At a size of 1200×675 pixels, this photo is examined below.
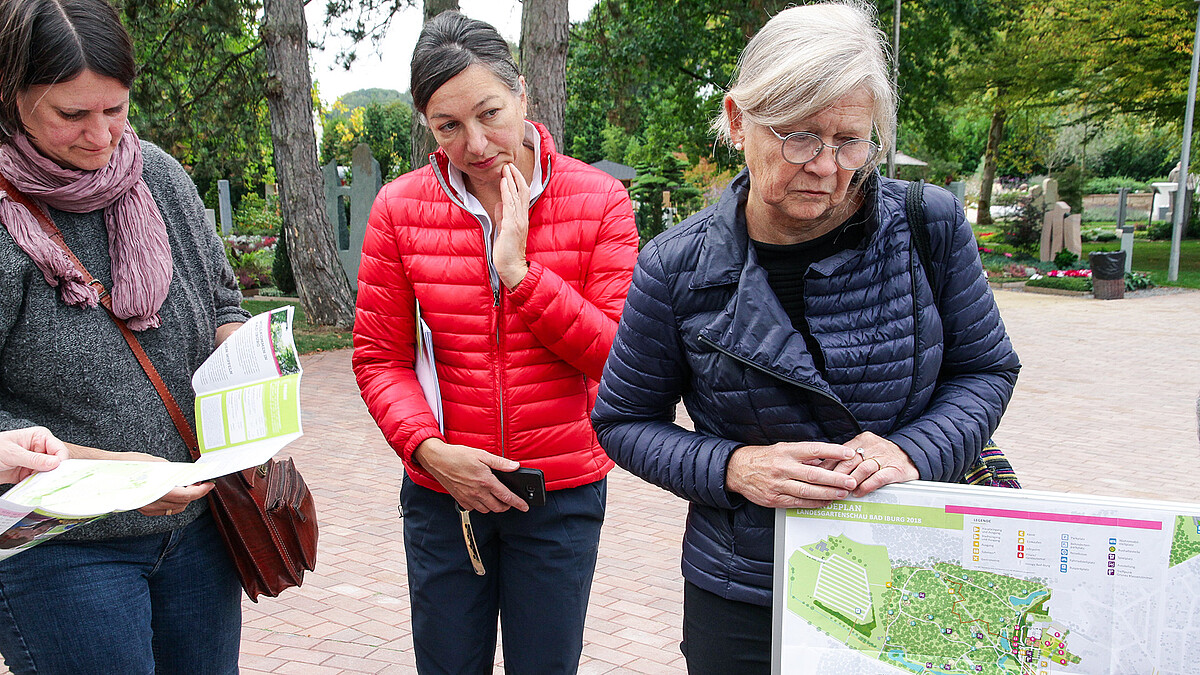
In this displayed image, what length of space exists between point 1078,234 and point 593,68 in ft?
39.8

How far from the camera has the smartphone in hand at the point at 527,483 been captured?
6.97 ft

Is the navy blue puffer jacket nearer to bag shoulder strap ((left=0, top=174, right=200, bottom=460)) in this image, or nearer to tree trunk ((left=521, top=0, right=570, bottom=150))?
bag shoulder strap ((left=0, top=174, right=200, bottom=460))

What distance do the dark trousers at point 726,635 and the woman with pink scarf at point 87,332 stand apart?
99 centimetres

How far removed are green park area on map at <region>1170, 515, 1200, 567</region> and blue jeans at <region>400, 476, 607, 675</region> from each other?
4.26 ft

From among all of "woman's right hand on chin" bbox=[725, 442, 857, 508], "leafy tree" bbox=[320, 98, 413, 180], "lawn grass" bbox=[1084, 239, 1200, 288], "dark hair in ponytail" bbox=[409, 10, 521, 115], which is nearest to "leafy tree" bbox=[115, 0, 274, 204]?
"dark hair in ponytail" bbox=[409, 10, 521, 115]

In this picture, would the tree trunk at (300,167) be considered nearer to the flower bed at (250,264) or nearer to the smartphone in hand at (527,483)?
the flower bed at (250,264)

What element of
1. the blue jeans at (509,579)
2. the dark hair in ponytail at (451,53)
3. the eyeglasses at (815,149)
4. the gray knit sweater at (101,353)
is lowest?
the blue jeans at (509,579)

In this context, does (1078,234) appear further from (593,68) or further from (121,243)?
(121,243)

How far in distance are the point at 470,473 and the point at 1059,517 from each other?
4.02ft

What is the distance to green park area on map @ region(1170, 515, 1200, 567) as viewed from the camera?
1.37 metres

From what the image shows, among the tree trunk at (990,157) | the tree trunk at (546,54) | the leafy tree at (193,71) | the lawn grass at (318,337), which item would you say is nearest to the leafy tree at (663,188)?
the tree trunk at (990,157)

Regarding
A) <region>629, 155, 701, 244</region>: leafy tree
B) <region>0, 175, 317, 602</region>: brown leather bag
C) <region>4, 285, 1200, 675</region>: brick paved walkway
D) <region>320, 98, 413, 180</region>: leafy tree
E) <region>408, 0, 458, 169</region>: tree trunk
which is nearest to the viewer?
<region>0, 175, 317, 602</region>: brown leather bag

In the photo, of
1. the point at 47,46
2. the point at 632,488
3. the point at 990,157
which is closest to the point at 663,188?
the point at 990,157

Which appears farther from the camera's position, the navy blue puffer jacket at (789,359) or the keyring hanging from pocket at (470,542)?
the keyring hanging from pocket at (470,542)
